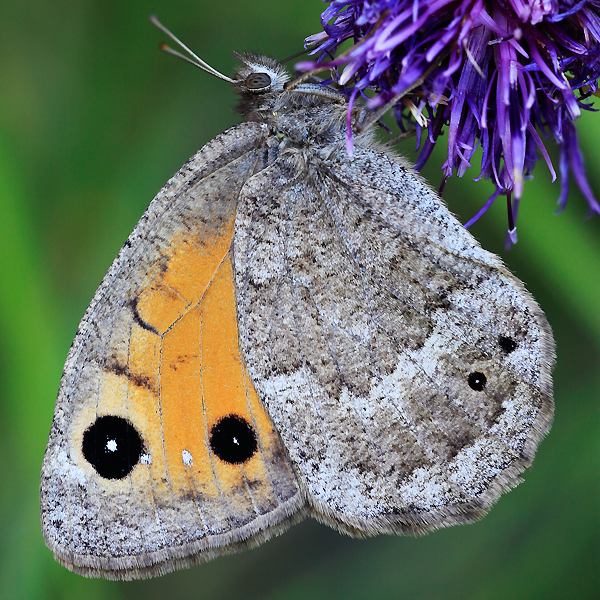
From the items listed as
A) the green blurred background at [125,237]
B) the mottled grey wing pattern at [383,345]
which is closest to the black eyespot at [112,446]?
the mottled grey wing pattern at [383,345]

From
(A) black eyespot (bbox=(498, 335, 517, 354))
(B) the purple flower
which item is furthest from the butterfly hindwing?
(A) black eyespot (bbox=(498, 335, 517, 354))

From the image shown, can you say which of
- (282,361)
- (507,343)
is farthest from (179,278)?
(507,343)

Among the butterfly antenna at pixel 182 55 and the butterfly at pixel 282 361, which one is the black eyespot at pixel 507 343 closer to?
the butterfly at pixel 282 361

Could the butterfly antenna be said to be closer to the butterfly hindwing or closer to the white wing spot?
the butterfly hindwing

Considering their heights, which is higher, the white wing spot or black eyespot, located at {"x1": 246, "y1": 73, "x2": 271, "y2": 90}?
black eyespot, located at {"x1": 246, "y1": 73, "x2": 271, "y2": 90}

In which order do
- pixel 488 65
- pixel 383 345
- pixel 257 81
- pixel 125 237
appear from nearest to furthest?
pixel 488 65 < pixel 383 345 < pixel 257 81 < pixel 125 237

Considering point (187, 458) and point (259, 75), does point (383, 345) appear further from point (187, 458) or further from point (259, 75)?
point (259, 75)

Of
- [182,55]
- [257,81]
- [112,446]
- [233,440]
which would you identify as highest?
[182,55]
